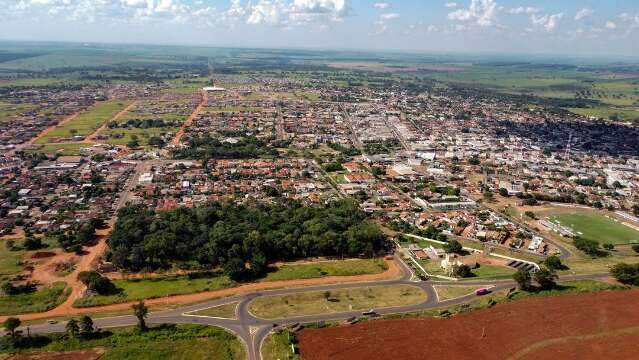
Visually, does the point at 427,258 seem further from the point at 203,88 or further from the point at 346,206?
the point at 203,88

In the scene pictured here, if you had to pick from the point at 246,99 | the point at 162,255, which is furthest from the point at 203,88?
the point at 162,255

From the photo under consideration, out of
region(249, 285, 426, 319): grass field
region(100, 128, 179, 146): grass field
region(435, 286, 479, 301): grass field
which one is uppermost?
region(100, 128, 179, 146): grass field

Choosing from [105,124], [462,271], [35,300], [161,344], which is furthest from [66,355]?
[105,124]

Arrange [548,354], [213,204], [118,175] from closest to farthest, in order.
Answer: [548,354], [213,204], [118,175]

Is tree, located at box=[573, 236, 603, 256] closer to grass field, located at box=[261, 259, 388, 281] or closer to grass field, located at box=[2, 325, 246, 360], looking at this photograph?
grass field, located at box=[261, 259, 388, 281]

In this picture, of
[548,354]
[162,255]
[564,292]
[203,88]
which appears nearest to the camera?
[548,354]

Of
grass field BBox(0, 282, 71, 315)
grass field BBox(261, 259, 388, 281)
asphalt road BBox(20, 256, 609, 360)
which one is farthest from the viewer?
grass field BBox(261, 259, 388, 281)

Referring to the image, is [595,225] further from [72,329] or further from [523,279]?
[72,329]

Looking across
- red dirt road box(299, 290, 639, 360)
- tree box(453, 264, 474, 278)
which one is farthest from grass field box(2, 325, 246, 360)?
tree box(453, 264, 474, 278)
